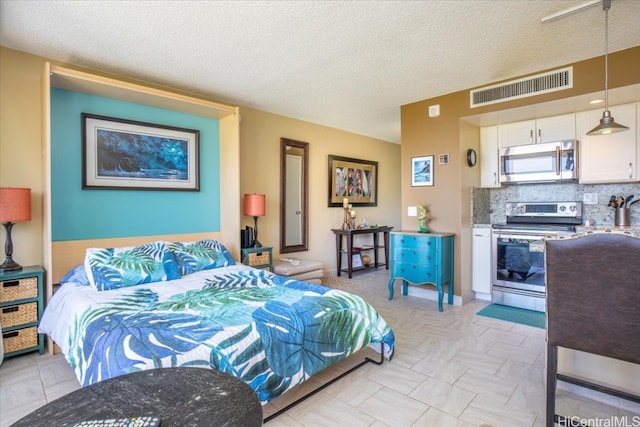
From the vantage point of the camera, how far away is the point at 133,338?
167 centimetres

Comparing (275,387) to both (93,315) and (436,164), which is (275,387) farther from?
(436,164)

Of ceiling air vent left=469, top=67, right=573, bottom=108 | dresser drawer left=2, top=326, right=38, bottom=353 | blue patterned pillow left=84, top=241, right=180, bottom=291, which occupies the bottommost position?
dresser drawer left=2, top=326, right=38, bottom=353

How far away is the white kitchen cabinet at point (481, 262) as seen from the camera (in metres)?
4.12

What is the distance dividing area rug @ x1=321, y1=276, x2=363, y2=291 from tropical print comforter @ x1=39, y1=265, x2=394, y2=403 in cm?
218

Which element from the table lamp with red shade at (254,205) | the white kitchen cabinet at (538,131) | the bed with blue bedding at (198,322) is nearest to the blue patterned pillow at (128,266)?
the bed with blue bedding at (198,322)

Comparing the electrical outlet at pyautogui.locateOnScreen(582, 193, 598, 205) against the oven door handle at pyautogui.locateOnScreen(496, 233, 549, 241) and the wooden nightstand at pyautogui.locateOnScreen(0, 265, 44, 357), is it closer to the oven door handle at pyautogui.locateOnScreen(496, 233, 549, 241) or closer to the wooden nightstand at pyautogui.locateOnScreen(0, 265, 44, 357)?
the oven door handle at pyautogui.locateOnScreen(496, 233, 549, 241)

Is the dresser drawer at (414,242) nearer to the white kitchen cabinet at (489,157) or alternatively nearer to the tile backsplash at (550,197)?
the tile backsplash at (550,197)

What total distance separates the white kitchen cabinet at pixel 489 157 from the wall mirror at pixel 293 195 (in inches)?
101

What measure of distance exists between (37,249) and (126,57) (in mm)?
1930

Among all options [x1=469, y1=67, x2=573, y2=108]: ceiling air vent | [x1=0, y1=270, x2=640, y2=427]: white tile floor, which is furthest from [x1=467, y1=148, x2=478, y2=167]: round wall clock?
[x1=0, y1=270, x2=640, y2=427]: white tile floor

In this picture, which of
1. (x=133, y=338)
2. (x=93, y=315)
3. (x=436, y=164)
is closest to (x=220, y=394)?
(x=133, y=338)

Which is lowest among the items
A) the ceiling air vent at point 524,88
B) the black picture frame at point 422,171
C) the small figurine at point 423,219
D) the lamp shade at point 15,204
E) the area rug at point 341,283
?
the area rug at point 341,283

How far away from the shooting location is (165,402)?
0.94 meters

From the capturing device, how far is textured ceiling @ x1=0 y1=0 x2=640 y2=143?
230 cm
